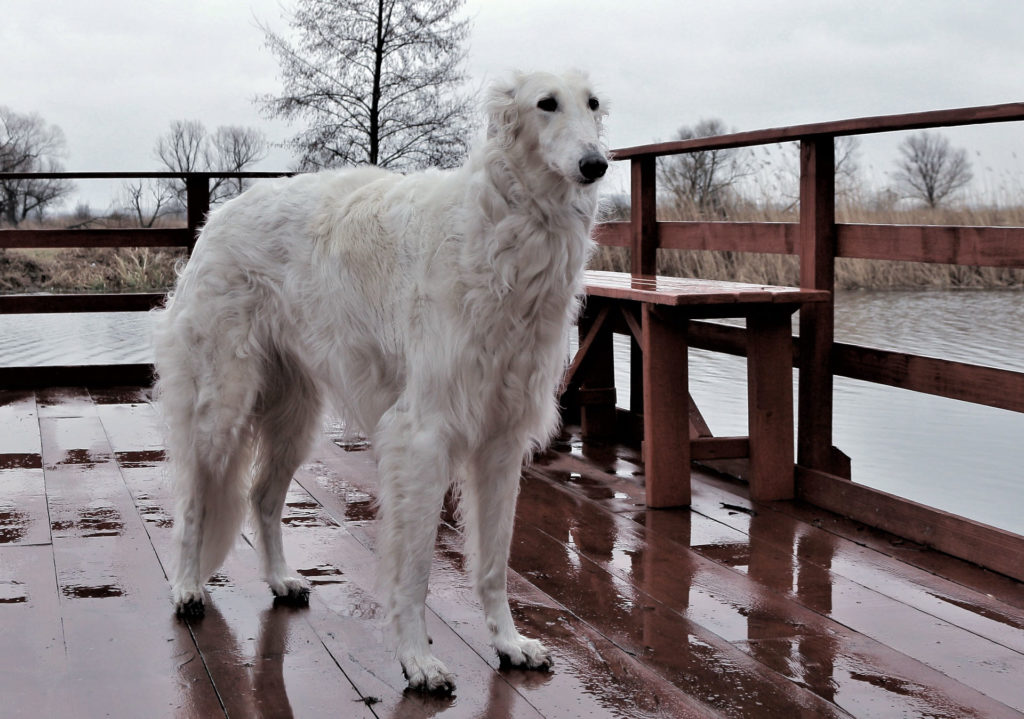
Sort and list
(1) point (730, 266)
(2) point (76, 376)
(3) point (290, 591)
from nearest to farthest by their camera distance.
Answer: (3) point (290, 591) < (1) point (730, 266) < (2) point (76, 376)

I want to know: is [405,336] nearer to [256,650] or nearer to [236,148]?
[256,650]

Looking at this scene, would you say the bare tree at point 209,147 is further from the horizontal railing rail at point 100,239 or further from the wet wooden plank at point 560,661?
the wet wooden plank at point 560,661

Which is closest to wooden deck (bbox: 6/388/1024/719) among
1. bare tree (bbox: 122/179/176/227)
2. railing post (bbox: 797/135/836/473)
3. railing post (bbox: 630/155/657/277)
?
railing post (bbox: 797/135/836/473)

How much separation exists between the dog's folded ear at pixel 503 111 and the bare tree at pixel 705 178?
12.1 feet

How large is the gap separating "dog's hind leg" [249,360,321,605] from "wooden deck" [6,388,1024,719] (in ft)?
0.47

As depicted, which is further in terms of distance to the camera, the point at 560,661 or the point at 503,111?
the point at 560,661

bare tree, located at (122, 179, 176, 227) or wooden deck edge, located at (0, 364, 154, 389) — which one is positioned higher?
bare tree, located at (122, 179, 176, 227)

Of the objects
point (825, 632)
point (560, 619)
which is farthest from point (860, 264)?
point (560, 619)

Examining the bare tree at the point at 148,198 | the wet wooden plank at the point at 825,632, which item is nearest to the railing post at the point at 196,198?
the bare tree at the point at 148,198

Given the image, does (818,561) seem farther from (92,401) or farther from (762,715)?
(92,401)

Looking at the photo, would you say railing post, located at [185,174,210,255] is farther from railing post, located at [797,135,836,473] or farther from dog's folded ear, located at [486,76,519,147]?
dog's folded ear, located at [486,76,519,147]

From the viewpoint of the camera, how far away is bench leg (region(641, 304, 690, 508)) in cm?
392

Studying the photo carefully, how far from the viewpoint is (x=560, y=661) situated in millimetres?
2490

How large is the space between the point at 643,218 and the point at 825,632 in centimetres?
293
